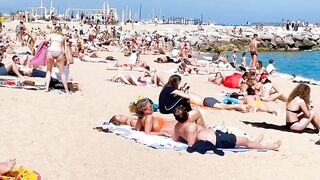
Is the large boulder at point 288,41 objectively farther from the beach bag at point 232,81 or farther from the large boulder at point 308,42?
the beach bag at point 232,81

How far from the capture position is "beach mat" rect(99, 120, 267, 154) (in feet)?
22.0

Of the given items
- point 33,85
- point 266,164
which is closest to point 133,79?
point 33,85

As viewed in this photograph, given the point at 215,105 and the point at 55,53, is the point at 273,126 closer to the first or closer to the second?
the point at 215,105

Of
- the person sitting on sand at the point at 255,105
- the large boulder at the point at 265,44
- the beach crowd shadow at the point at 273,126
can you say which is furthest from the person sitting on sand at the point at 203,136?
the large boulder at the point at 265,44

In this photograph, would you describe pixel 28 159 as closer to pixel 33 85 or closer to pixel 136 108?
pixel 136 108

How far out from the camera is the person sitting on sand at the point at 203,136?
663 cm

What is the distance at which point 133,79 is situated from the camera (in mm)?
12922

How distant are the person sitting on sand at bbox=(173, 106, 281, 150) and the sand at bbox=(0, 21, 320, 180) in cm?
16

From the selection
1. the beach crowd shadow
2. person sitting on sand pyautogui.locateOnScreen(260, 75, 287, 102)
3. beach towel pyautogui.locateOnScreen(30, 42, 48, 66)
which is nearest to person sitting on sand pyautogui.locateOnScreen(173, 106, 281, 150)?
the beach crowd shadow

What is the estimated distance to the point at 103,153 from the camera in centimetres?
627

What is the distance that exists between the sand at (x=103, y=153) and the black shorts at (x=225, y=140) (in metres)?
0.23

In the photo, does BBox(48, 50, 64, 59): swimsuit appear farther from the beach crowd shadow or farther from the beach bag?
the beach bag

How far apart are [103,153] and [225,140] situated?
1.57 meters

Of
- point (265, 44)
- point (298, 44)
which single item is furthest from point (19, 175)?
point (298, 44)
